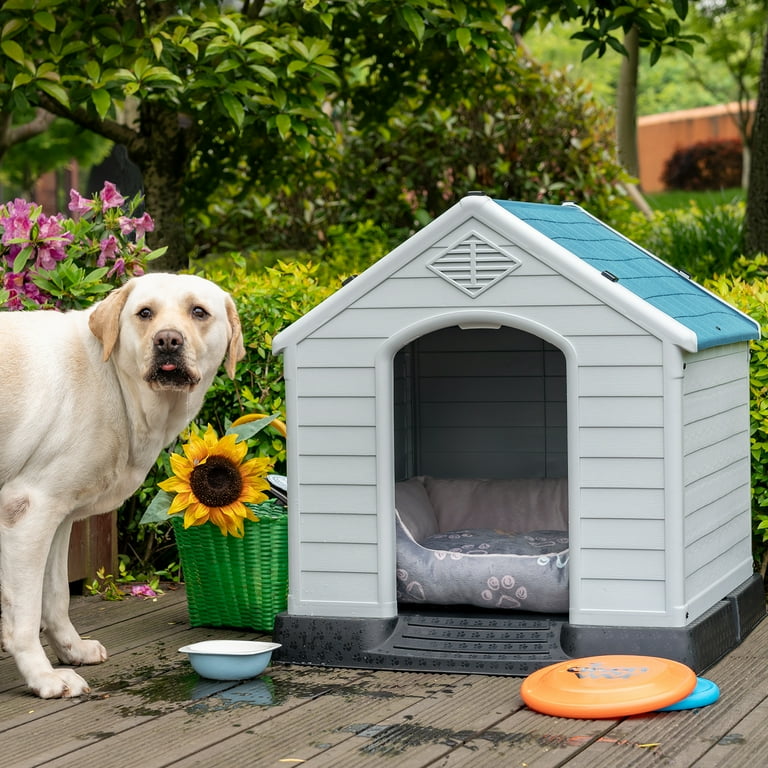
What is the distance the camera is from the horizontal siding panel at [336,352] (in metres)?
4.15

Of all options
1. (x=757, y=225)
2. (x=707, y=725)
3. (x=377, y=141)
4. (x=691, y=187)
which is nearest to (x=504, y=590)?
(x=707, y=725)

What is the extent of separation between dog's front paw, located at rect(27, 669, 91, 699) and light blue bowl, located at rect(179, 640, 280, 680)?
0.36 m

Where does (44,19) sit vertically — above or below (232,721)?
above

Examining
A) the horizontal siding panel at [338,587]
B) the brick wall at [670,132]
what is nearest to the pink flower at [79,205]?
the horizontal siding panel at [338,587]

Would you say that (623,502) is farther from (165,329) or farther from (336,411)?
(165,329)

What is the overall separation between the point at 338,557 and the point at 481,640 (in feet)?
1.86

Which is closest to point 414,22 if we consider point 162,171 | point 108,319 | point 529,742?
point 162,171

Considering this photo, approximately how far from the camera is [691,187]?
89.8 feet

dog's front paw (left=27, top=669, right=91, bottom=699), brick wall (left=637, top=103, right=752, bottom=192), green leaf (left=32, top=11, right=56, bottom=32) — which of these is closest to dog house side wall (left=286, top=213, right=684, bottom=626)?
dog's front paw (left=27, top=669, right=91, bottom=699)

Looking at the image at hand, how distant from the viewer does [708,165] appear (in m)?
27.0

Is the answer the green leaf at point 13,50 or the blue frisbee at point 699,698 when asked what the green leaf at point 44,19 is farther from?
the blue frisbee at point 699,698

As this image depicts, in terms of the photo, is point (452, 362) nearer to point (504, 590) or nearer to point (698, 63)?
point (504, 590)

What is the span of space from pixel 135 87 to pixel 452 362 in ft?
6.45

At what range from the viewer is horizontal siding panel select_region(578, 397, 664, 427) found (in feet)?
12.7
